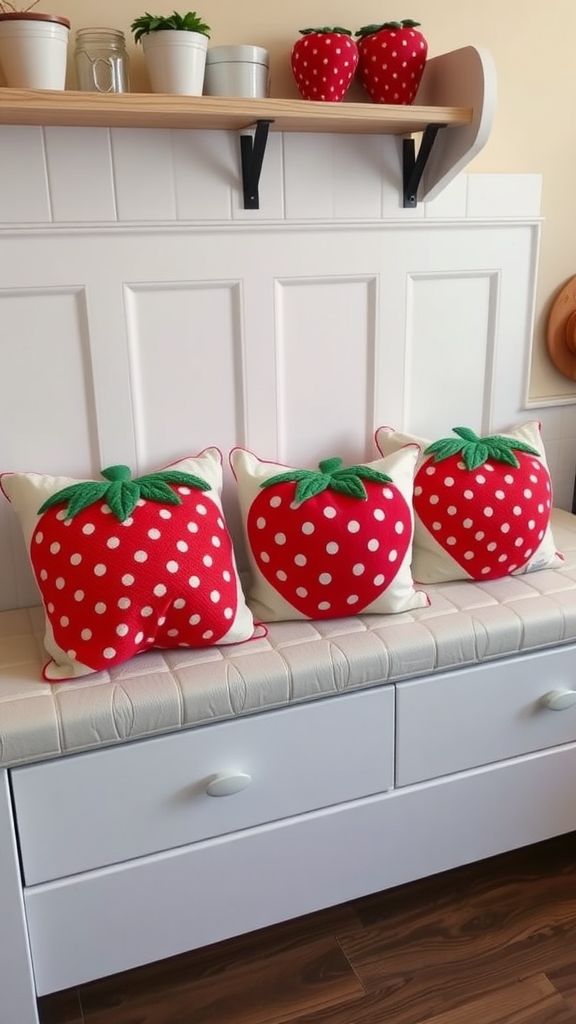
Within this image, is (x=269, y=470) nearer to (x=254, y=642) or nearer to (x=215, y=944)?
(x=254, y=642)

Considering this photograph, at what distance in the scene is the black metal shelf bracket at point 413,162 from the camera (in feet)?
5.32

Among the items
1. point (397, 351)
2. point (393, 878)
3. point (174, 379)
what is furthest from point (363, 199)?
point (393, 878)

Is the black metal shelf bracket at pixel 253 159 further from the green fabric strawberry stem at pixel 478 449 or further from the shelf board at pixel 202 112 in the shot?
the green fabric strawberry stem at pixel 478 449

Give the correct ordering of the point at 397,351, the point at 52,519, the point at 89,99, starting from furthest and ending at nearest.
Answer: the point at 397,351 → the point at 52,519 → the point at 89,99

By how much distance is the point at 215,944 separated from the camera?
1.62 m

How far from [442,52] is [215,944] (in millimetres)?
1759

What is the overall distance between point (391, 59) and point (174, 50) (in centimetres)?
42

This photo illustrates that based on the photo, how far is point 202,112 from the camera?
1388mm

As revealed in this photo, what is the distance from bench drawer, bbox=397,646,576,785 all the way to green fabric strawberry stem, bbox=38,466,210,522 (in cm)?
52

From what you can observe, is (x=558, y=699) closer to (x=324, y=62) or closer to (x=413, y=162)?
(x=413, y=162)

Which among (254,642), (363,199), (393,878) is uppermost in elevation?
(363,199)

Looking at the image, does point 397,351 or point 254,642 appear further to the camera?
→ point 397,351

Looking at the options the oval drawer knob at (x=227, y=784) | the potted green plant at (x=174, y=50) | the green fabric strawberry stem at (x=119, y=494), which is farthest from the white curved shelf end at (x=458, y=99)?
the oval drawer knob at (x=227, y=784)

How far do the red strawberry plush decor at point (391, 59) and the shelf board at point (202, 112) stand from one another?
0.07 metres
